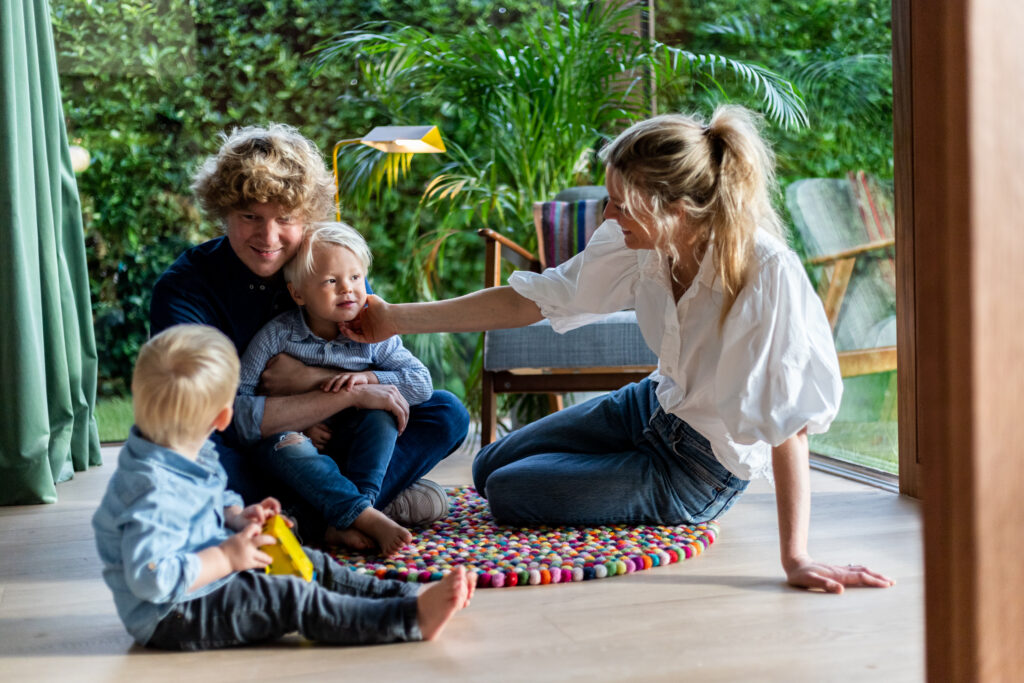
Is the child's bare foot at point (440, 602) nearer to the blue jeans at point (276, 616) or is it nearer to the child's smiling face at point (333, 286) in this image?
A: the blue jeans at point (276, 616)

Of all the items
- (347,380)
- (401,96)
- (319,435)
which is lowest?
(319,435)

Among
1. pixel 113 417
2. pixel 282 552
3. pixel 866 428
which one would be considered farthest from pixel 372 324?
pixel 113 417

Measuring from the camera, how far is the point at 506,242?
10.2 feet

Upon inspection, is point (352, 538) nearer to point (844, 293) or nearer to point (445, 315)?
point (445, 315)

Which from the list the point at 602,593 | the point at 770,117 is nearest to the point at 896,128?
the point at 770,117

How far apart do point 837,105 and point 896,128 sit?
2.69 feet

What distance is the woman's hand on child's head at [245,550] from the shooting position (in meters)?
1.34

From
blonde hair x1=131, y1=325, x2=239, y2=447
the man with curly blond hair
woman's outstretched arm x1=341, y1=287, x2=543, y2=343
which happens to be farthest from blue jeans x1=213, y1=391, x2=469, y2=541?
blonde hair x1=131, y1=325, x2=239, y2=447

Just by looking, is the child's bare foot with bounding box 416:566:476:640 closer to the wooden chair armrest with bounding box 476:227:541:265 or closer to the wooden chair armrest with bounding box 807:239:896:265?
the wooden chair armrest with bounding box 476:227:541:265

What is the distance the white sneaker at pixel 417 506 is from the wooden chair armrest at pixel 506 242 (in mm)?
1050

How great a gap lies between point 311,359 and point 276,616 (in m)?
0.73

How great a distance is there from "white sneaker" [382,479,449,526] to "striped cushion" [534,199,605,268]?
4.31ft

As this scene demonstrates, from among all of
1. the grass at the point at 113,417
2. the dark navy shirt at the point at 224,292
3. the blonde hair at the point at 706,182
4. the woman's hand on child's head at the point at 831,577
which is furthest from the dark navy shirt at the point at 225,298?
the grass at the point at 113,417

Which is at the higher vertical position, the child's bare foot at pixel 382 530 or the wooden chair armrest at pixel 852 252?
the wooden chair armrest at pixel 852 252
